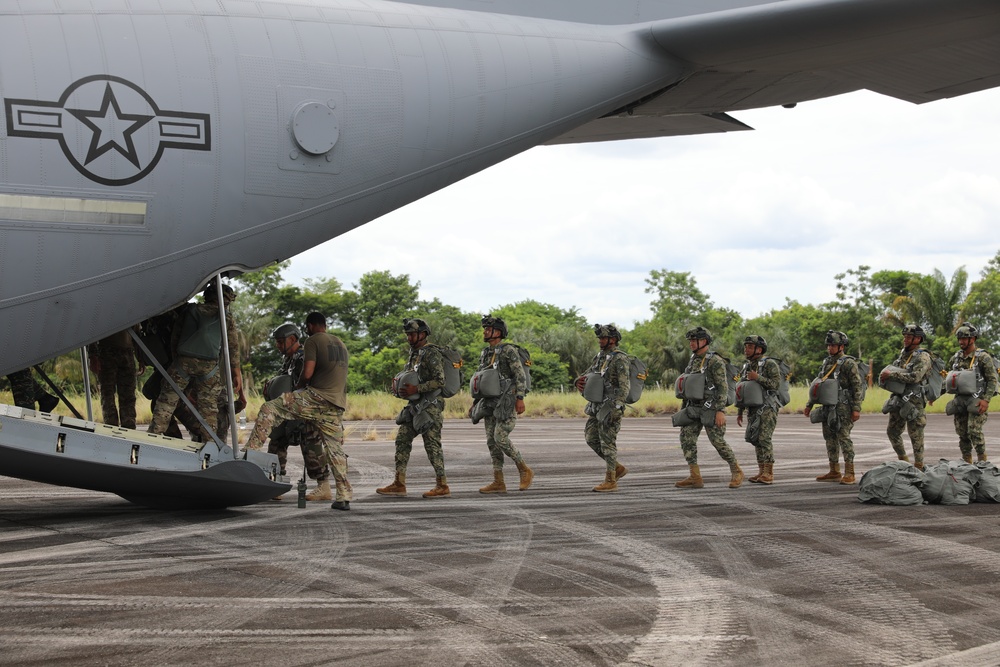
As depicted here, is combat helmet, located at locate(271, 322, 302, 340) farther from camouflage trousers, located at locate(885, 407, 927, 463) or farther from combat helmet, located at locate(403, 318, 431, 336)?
camouflage trousers, located at locate(885, 407, 927, 463)

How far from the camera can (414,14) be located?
8914 mm

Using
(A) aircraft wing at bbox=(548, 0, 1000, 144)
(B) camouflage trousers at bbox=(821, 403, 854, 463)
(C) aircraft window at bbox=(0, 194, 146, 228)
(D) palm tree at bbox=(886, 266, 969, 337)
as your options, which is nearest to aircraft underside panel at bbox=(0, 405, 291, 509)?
(C) aircraft window at bbox=(0, 194, 146, 228)

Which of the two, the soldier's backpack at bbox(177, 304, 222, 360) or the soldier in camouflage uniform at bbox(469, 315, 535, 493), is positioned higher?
the soldier's backpack at bbox(177, 304, 222, 360)

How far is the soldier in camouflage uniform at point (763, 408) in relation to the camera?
12.2 meters

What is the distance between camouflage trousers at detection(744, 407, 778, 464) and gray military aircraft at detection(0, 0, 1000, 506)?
164 inches

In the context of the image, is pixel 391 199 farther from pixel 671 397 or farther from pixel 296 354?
pixel 671 397

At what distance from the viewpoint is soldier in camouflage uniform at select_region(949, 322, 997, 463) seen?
12.7 metres

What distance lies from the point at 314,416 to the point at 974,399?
8.69m

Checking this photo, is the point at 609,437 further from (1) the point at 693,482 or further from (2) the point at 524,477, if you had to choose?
(1) the point at 693,482

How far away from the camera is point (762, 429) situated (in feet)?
40.0

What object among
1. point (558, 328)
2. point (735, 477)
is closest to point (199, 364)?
point (735, 477)

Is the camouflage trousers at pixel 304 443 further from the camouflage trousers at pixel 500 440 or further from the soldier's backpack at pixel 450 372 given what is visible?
the camouflage trousers at pixel 500 440

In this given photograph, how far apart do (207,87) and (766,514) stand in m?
6.52

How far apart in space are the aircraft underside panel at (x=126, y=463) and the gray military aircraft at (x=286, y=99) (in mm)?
200
